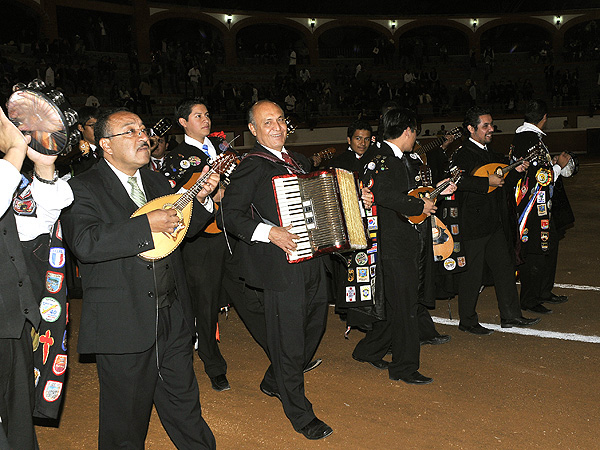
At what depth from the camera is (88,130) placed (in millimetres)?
5977

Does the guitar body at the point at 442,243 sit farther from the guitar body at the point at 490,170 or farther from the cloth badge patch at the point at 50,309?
the cloth badge patch at the point at 50,309

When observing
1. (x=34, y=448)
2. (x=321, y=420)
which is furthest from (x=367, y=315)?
(x=34, y=448)

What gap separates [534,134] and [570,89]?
87.6 ft

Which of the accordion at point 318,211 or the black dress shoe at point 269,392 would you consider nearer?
the accordion at point 318,211

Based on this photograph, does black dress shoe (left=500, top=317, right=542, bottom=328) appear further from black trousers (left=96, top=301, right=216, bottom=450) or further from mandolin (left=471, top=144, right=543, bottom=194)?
black trousers (left=96, top=301, right=216, bottom=450)

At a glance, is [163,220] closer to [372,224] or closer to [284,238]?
[284,238]

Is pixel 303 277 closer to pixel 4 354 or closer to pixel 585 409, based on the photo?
pixel 4 354

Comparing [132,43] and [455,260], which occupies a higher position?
[132,43]

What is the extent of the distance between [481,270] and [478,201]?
70cm

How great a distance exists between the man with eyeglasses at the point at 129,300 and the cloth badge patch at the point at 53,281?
0.54 ft

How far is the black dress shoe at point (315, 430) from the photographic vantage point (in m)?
4.04

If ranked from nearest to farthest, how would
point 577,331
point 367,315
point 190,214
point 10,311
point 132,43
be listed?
point 10,311 → point 190,214 → point 367,315 → point 577,331 → point 132,43

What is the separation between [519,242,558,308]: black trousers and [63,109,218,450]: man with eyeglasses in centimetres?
431

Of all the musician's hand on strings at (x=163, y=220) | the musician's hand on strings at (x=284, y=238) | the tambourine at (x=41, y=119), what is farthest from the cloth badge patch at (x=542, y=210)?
the tambourine at (x=41, y=119)
